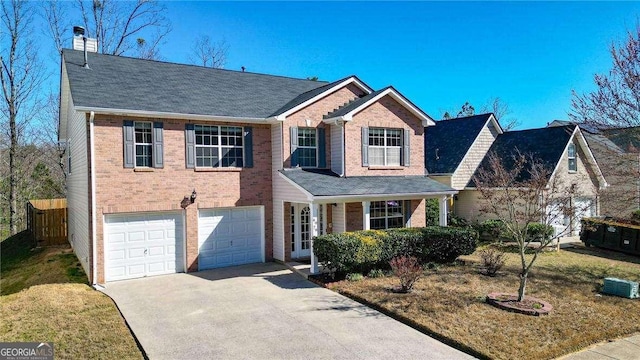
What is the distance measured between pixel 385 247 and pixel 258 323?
5.42 meters

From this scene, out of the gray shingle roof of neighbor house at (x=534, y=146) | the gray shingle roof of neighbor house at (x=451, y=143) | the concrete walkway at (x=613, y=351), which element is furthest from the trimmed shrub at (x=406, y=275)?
the gray shingle roof of neighbor house at (x=451, y=143)

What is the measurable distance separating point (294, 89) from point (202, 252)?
350 inches

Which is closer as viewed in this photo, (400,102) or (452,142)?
(400,102)

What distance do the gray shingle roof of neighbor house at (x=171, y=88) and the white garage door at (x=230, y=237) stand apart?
372 centimetres

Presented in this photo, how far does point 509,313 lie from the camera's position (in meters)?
9.49

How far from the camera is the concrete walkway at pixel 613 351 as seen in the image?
744cm

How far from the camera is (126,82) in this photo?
1452cm

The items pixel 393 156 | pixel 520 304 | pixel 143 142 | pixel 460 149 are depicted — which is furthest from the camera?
pixel 460 149

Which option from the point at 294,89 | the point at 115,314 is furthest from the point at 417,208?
the point at 115,314

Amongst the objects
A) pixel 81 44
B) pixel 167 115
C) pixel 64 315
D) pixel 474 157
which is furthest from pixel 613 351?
pixel 81 44

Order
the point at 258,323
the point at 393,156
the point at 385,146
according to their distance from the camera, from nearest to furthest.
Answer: the point at 258,323
the point at 385,146
the point at 393,156

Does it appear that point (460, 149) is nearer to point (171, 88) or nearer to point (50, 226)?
point (171, 88)

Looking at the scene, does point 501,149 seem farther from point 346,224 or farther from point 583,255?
point 346,224

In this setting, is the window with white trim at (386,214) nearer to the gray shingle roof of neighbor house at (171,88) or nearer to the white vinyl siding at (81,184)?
the gray shingle roof of neighbor house at (171,88)
